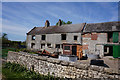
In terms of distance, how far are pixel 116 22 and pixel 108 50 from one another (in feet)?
20.1

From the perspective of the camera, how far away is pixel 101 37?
13.0m

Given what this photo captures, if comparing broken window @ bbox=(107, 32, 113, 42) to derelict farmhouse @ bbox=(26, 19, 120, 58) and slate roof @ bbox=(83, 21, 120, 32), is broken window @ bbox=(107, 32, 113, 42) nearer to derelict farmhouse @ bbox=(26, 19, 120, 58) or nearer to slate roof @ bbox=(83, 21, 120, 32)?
derelict farmhouse @ bbox=(26, 19, 120, 58)

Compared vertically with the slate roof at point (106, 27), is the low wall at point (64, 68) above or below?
below

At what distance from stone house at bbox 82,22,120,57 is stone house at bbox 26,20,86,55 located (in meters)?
1.36

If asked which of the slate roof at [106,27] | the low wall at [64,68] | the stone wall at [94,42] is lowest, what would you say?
the low wall at [64,68]

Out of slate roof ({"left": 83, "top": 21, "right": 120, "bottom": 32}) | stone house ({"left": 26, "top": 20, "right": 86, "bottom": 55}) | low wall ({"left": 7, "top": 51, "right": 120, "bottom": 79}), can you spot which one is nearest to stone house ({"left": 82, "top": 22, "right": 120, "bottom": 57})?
slate roof ({"left": 83, "top": 21, "right": 120, "bottom": 32})

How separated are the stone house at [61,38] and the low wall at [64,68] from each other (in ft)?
19.9

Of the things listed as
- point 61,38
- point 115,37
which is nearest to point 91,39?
point 115,37

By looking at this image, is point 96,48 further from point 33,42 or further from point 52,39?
point 33,42

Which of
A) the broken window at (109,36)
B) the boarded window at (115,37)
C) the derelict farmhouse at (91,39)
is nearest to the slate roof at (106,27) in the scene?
the derelict farmhouse at (91,39)

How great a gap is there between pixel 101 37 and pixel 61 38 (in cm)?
733

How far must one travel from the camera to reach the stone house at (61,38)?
13397mm

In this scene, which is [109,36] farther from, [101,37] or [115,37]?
[101,37]

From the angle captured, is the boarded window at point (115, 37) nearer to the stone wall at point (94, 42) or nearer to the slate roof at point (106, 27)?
the slate roof at point (106, 27)
